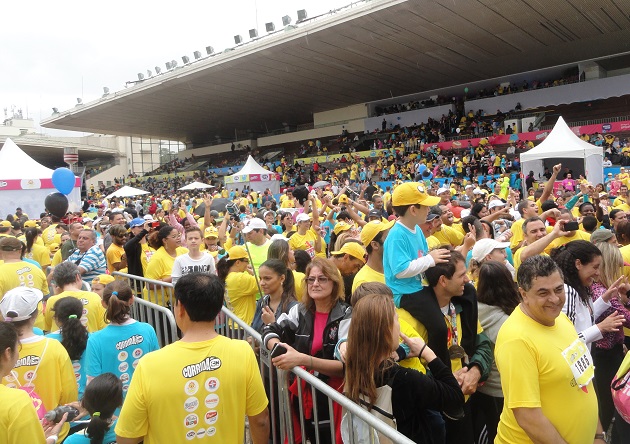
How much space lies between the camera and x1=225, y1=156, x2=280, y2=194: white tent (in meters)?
25.7

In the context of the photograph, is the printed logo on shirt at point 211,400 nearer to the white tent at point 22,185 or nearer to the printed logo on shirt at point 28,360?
the printed logo on shirt at point 28,360

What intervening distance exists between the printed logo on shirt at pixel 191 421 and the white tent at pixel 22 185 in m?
16.0

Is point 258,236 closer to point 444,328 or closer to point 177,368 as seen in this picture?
point 444,328

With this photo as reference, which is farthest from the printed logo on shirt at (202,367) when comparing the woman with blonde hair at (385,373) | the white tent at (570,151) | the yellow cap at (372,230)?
the white tent at (570,151)

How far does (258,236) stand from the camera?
5559mm

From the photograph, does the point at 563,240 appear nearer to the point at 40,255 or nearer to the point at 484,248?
the point at 484,248

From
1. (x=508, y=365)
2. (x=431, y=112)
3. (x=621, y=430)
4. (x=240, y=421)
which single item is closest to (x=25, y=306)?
(x=240, y=421)

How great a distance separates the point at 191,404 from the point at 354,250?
2.34 meters

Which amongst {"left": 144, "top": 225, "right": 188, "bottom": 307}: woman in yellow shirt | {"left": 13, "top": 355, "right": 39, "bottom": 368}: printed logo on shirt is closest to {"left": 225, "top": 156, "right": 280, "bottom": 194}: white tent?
{"left": 144, "top": 225, "right": 188, "bottom": 307}: woman in yellow shirt

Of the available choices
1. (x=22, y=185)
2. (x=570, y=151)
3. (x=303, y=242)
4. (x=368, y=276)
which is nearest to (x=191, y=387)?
(x=368, y=276)

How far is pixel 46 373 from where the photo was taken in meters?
3.00

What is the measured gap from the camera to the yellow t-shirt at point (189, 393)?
218cm

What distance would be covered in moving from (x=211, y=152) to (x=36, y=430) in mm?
50468

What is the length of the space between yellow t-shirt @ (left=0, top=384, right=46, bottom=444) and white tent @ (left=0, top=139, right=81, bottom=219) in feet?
51.5
